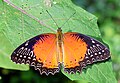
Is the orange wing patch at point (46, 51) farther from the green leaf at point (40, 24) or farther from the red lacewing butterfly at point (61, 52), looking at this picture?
the green leaf at point (40, 24)

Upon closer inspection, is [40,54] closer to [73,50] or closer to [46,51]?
[46,51]

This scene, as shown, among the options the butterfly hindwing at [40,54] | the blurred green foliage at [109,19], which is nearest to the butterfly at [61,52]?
the butterfly hindwing at [40,54]

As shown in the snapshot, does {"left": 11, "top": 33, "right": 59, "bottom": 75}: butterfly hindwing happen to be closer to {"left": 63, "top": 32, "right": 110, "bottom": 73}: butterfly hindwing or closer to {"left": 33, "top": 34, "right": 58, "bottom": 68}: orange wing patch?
{"left": 33, "top": 34, "right": 58, "bottom": 68}: orange wing patch

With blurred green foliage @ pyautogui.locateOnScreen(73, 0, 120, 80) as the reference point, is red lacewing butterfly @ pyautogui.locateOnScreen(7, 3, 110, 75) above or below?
below

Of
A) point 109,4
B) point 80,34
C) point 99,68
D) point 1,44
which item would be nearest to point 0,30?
point 1,44

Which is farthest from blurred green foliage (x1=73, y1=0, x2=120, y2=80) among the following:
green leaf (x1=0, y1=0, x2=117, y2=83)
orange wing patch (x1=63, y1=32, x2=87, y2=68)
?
green leaf (x1=0, y1=0, x2=117, y2=83)

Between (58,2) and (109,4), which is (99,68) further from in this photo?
(109,4)
